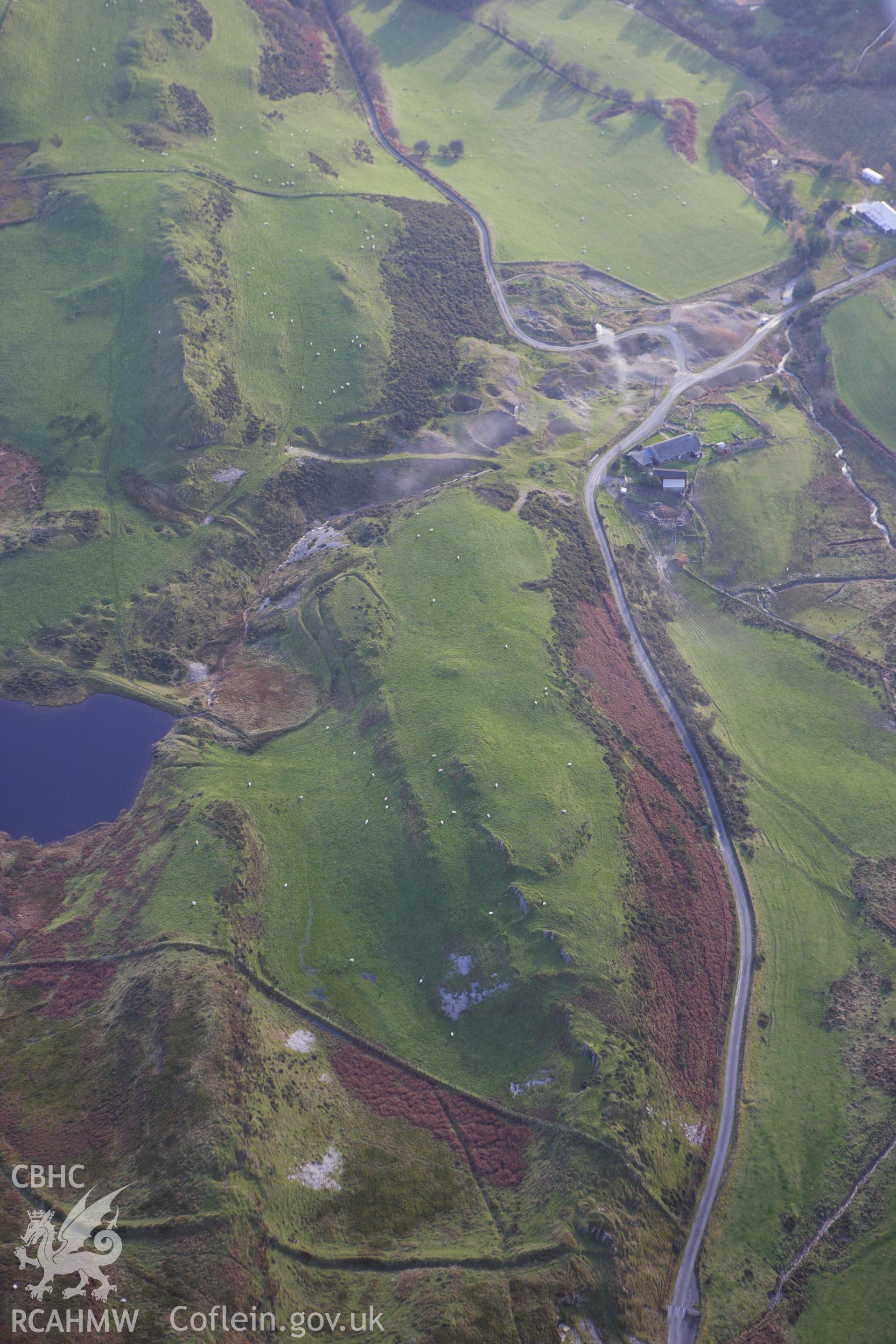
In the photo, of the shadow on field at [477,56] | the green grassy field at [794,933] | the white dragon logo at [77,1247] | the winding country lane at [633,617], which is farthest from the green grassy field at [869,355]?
the white dragon logo at [77,1247]

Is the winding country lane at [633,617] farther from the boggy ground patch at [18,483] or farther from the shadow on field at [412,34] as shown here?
the boggy ground patch at [18,483]

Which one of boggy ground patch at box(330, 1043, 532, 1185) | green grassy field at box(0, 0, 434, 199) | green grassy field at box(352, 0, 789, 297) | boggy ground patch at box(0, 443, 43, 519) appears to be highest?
green grassy field at box(352, 0, 789, 297)

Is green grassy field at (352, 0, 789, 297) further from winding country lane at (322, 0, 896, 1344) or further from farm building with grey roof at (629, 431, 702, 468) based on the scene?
farm building with grey roof at (629, 431, 702, 468)

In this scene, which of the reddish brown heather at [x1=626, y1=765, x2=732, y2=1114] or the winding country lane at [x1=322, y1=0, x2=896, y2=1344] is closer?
the winding country lane at [x1=322, y1=0, x2=896, y2=1344]

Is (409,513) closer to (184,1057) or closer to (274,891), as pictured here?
(274,891)

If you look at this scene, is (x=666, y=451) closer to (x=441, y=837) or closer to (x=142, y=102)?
(x=441, y=837)

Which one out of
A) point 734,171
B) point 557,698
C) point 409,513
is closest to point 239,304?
point 409,513

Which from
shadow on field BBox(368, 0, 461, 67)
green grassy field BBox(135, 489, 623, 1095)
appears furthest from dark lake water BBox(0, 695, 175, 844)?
shadow on field BBox(368, 0, 461, 67)
